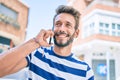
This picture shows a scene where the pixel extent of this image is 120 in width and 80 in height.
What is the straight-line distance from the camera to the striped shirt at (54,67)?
6.04ft

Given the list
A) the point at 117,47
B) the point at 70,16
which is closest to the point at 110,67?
the point at 117,47

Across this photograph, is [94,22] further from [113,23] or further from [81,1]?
[81,1]

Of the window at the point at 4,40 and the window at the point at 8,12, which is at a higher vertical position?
the window at the point at 8,12

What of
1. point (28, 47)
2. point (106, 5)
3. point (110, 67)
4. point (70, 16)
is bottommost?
point (110, 67)

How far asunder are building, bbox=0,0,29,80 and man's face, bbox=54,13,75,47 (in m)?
11.2

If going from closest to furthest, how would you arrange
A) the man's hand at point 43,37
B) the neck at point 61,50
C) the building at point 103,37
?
the man's hand at point 43,37
the neck at point 61,50
the building at point 103,37

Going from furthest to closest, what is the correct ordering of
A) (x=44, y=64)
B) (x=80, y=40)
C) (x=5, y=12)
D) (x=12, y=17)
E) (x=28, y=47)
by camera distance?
(x=80, y=40) < (x=12, y=17) < (x=5, y=12) < (x=44, y=64) < (x=28, y=47)

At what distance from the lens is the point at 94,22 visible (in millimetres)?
17547

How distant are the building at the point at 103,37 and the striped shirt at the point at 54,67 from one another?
14.7 metres

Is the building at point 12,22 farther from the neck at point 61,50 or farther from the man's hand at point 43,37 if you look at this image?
the man's hand at point 43,37

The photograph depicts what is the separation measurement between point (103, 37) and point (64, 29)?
15156mm

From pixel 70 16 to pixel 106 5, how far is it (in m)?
16.1

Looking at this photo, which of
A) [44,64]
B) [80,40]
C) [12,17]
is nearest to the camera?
[44,64]

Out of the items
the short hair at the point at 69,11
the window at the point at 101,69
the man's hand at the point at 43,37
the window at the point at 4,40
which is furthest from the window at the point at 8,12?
the man's hand at the point at 43,37
